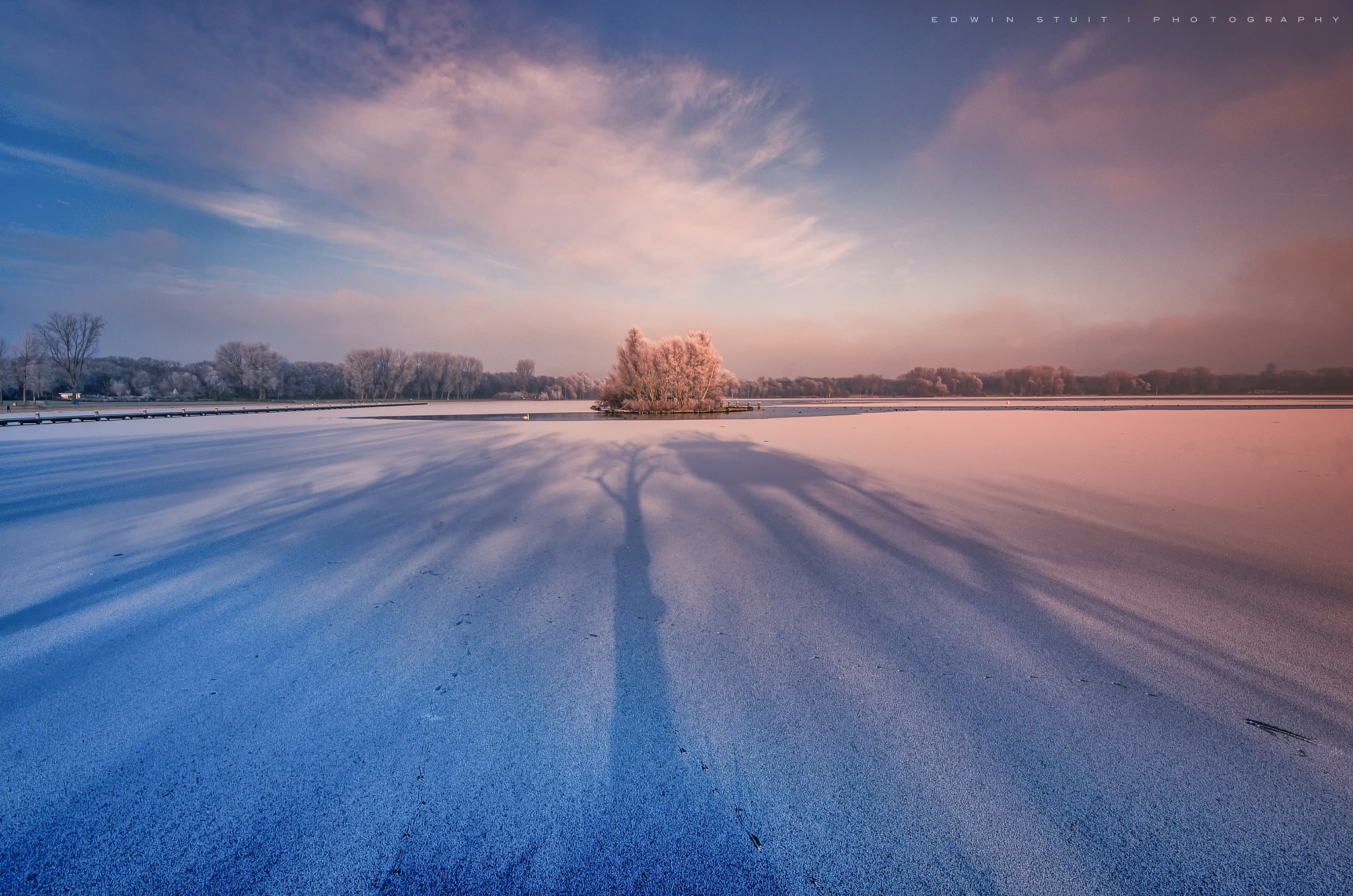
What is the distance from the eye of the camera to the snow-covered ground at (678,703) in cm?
212

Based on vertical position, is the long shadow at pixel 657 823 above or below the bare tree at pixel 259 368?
below

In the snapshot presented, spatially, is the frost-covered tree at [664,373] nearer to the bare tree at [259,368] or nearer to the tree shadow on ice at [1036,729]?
the tree shadow on ice at [1036,729]

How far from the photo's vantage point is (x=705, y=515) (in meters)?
8.05

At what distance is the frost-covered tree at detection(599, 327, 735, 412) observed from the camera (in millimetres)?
52156

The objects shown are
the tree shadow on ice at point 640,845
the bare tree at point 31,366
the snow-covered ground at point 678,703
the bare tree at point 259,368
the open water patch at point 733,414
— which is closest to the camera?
the tree shadow on ice at point 640,845

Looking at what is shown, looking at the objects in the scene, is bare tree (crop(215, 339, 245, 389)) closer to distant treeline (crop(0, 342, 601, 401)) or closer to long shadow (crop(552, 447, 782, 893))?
distant treeline (crop(0, 342, 601, 401))

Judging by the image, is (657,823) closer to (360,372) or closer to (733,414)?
(733,414)

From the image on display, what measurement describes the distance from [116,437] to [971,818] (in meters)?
35.4

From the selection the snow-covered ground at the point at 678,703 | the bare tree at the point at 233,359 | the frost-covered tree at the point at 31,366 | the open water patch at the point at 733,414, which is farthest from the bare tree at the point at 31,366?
the snow-covered ground at the point at 678,703

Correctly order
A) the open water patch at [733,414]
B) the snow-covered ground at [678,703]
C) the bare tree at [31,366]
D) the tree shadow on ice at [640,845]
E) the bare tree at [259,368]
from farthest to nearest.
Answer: the bare tree at [259,368] → the bare tree at [31,366] → the open water patch at [733,414] → the snow-covered ground at [678,703] → the tree shadow on ice at [640,845]

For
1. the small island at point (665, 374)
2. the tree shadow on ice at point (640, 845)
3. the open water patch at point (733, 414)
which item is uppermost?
the small island at point (665, 374)

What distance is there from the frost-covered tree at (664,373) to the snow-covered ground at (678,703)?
44497 mm

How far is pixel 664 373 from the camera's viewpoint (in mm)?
52281

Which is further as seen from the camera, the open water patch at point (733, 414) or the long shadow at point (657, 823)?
the open water patch at point (733, 414)
